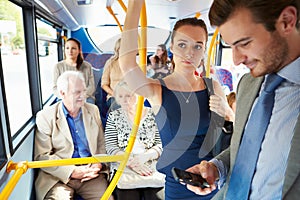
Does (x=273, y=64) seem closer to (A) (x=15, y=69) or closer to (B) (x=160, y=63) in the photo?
(B) (x=160, y=63)

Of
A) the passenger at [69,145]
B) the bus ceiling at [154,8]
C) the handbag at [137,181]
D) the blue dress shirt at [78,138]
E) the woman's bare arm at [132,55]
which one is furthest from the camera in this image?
the bus ceiling at [154,8]

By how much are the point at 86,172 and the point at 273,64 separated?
5.16 feet

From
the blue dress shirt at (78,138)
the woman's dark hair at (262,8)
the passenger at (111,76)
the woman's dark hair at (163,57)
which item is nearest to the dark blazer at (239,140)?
the woman's dark hair at (262,8)

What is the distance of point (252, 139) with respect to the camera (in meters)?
0.81

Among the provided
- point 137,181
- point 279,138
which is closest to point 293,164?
point 279,138

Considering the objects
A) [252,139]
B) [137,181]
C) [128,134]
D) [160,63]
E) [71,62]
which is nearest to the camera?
[252,139]

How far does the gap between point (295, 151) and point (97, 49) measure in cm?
75

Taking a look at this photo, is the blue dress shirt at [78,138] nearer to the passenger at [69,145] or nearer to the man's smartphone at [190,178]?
the passenger at [69,145]

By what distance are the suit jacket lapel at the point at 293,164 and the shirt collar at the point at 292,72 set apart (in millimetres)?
123

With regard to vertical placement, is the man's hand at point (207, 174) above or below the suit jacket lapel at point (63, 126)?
above

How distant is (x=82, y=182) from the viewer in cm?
192

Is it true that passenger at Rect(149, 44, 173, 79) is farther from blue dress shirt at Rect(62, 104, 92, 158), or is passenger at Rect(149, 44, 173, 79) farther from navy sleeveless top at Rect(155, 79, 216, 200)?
blue dress shirt at Rect(62, 104, 92, 158)

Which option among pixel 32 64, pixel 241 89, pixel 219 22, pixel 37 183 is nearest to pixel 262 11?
pixel 219 22

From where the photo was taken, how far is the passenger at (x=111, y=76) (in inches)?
40.0
